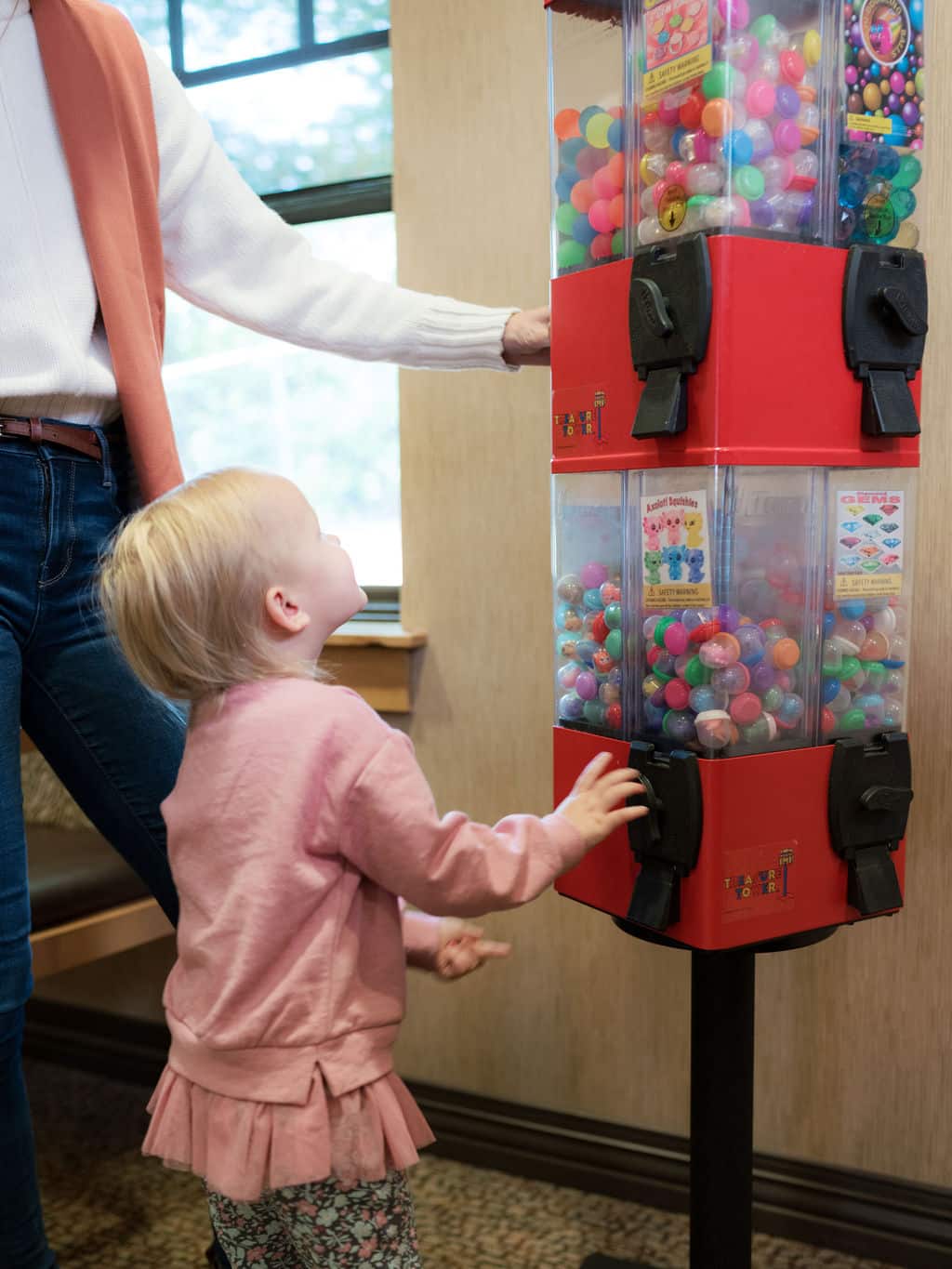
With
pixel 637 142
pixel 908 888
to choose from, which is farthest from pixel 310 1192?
pixel 637 142

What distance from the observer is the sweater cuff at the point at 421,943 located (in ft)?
3.89

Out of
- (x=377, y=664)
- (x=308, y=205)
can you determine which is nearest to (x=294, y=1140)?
(x=377, y=664)

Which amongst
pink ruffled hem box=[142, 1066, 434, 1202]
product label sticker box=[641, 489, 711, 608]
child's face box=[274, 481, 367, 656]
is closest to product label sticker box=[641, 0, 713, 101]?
product label sticker box=[641, 489, 711, 608]

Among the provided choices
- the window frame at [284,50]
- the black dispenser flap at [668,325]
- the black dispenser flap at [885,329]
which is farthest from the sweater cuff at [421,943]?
the window frame at [284,50]

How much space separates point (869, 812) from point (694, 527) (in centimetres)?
35

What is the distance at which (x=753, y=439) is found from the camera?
110 cm

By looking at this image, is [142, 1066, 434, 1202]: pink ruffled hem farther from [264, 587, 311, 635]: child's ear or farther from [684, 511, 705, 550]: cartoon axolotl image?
[684, 511, 705, 550]: cartoon axolotl image

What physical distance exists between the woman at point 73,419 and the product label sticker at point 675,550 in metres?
0.52

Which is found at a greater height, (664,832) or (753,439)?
(753,439)

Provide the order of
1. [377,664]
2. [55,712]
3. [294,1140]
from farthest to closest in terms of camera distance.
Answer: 1. [377,664]
2. [55,712]
3. [294,1140]

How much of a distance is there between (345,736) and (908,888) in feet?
3.04

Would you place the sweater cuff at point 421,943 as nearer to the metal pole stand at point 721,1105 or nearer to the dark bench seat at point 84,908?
the metal pole stand at point 721,1105

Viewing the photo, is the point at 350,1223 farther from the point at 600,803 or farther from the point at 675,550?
the point at 675,550

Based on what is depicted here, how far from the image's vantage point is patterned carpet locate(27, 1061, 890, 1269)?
67.1 inches
